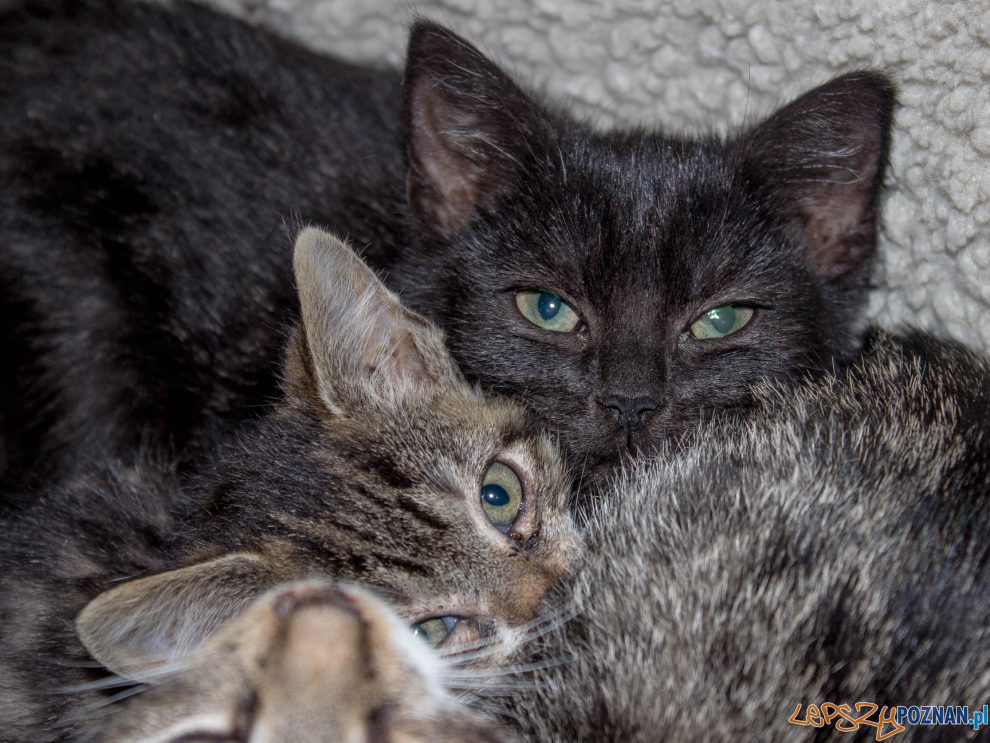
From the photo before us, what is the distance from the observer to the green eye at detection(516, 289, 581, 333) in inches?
75.1

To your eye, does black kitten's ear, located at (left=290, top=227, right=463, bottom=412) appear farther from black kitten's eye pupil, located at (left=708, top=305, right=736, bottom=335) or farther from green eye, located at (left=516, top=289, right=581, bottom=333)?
black kitten's eye pupil, located at (left=708, top=305, right=736, bottom=335)

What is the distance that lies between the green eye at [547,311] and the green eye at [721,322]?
220mm

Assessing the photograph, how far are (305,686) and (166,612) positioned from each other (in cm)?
25

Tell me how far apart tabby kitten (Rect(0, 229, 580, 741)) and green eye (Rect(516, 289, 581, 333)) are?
18 centimetres

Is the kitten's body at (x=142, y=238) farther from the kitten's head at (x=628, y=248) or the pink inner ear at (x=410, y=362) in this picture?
the pink inner ear at (x=410, y=362)

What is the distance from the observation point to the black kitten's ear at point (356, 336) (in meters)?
1.64

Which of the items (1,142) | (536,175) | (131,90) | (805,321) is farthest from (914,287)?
(1,142)

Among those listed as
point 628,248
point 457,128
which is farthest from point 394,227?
point 628,248

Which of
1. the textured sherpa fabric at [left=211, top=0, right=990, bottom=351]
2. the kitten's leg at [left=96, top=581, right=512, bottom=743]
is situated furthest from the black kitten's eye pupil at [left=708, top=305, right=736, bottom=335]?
the kitten's leg at [left=96, top=581, right=512, bottom=743]

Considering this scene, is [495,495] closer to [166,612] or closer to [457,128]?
[166,612]

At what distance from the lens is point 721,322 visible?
191 centimetres

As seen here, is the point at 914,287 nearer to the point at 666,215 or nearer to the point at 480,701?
the point at 666,215

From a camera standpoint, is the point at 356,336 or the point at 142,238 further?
the point at 142,238

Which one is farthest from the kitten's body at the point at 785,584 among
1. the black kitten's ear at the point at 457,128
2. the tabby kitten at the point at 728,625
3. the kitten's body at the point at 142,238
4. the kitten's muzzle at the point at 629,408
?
the kitten's body at the point at 142,238
